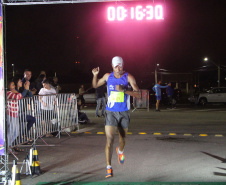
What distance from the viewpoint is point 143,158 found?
7840mm

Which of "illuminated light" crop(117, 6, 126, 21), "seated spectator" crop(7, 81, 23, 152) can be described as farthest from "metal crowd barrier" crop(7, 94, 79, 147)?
"illuminated light" crop(117, 6, 126, 21)

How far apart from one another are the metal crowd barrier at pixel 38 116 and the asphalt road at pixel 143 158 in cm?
40

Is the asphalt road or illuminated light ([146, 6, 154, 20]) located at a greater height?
illuminated light ([146, 6, 154, 20])

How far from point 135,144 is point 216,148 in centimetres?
210

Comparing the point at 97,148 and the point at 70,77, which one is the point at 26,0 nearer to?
the point at 97,148

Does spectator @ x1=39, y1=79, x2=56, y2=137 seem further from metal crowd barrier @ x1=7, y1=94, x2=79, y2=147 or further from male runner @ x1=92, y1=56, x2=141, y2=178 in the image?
male runner @ x1=92, y1=56, x2=141, y2=178

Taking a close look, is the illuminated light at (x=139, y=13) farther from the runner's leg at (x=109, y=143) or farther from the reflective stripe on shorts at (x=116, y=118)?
the runner's leg at (x=109, y=143)

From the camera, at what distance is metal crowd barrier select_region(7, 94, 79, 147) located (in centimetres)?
850

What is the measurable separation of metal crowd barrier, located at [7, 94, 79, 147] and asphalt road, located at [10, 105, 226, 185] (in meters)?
0.40

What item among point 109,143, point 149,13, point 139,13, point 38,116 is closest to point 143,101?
point 149,13

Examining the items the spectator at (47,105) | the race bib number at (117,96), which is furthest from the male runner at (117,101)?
the spectator at (47,105)

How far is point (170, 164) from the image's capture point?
7.23 m

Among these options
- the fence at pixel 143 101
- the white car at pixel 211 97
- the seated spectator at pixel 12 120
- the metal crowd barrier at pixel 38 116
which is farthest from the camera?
the white car at pixel 211 97

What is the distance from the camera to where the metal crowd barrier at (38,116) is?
850cm
